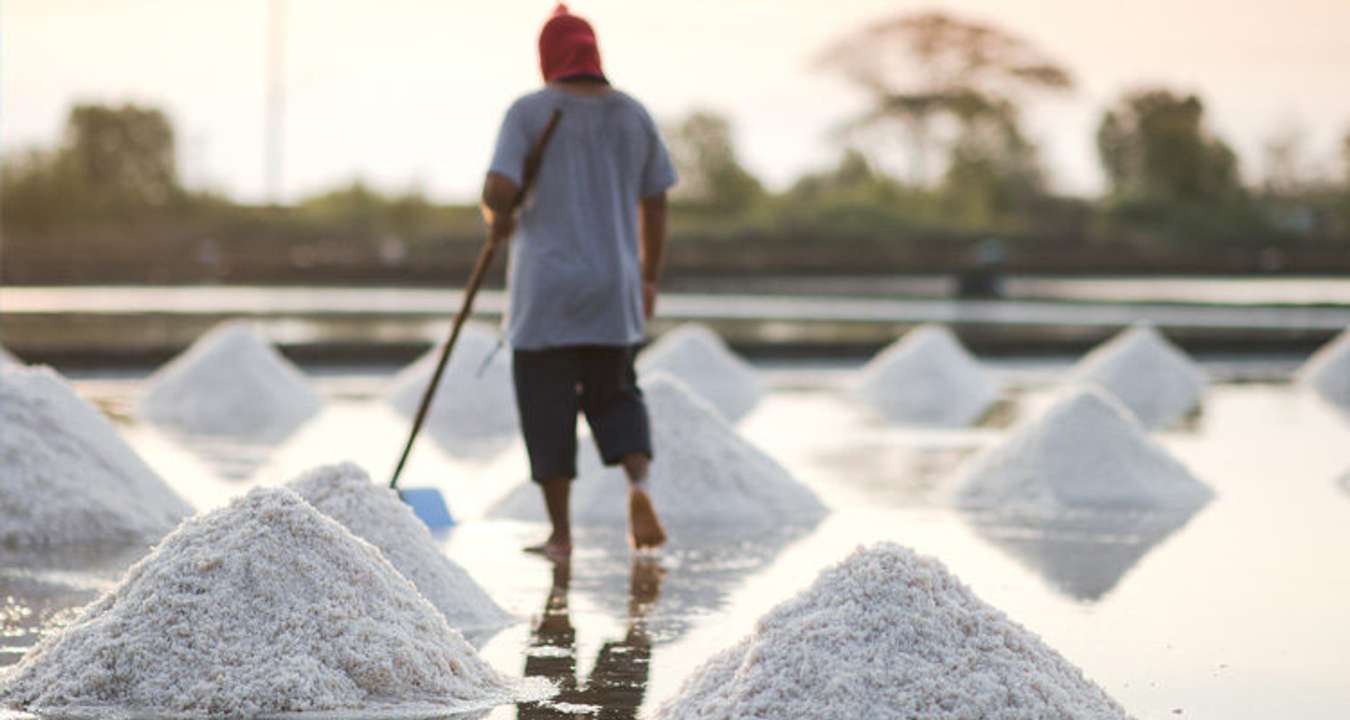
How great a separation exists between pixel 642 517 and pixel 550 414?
34cm

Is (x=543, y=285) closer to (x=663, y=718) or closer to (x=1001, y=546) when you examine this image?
(x=1001, y=546)

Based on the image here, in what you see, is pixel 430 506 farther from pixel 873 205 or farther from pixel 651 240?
pixel 873 205

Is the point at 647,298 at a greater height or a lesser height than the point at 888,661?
greater

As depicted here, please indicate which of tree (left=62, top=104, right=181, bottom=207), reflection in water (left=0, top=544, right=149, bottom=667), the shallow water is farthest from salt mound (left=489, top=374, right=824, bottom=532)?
tree (left=62, top=104, right=181, bottom=207)

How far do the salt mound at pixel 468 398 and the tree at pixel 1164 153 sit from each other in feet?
120

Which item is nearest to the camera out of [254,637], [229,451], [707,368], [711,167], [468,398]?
[254,637]

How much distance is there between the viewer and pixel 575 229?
546 centimetres

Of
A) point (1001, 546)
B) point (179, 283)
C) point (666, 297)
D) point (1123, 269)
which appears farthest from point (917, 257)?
point (1001, 546)

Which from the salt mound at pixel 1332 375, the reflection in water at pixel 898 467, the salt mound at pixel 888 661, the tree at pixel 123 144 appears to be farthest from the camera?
the tree at pixel 123 144

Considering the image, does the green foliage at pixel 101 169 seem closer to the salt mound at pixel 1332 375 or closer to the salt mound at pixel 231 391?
the salt mound at pixel 1332 375

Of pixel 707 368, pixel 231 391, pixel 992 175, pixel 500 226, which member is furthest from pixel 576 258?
pixel 992 175

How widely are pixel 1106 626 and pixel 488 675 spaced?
1.42 meters

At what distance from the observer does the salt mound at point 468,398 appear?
9438 mm

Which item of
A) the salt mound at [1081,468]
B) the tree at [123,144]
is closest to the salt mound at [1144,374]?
the salt mound at [1081,468]
